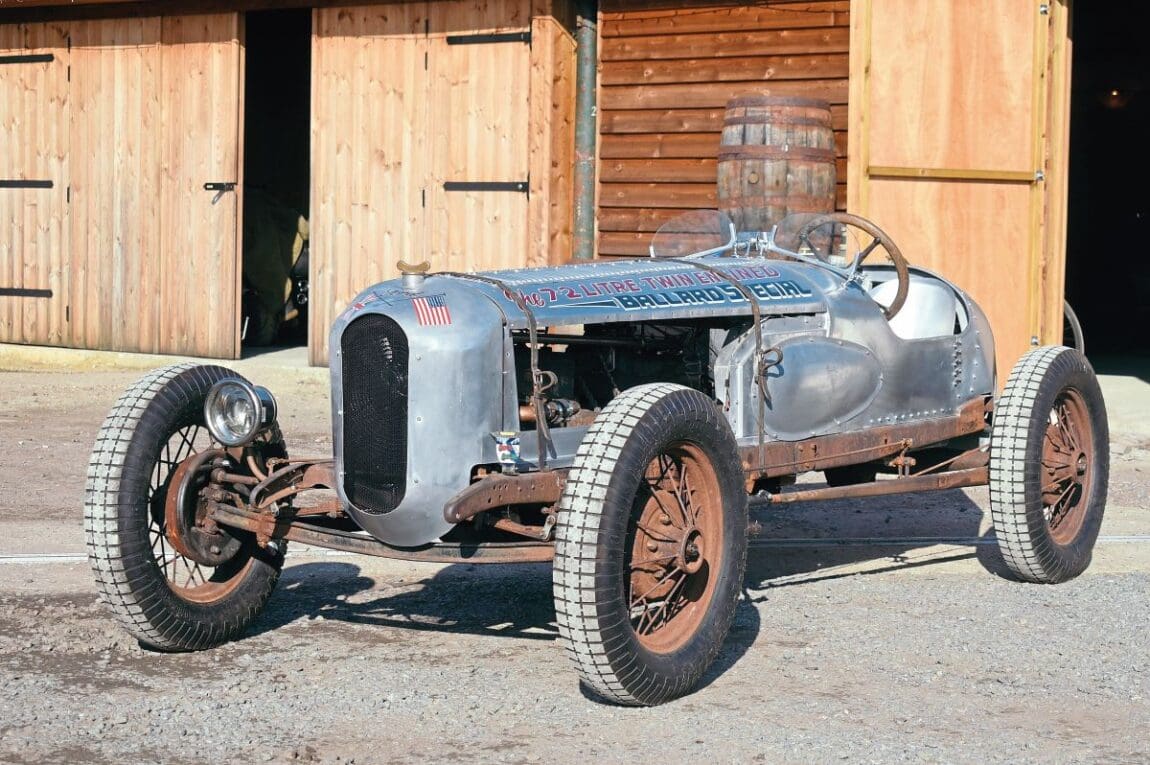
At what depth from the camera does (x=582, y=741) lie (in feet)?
14.6

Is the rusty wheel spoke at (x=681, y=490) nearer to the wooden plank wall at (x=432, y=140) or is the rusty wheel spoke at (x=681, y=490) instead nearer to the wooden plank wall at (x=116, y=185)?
the wooden plank wall at (x=432, y=140)

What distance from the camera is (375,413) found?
514 cm

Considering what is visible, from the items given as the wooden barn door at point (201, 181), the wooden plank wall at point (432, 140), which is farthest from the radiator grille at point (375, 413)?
the wooden barn door at point (201, 181)

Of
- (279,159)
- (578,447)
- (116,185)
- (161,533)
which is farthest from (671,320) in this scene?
→ (279,159)

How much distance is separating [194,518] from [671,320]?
1841 mm

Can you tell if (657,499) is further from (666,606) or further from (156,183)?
(156,183)

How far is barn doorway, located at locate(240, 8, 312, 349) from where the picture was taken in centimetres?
1584

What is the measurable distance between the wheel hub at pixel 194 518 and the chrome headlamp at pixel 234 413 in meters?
0.12

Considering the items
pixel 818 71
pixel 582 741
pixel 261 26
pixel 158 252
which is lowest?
pixel 582 741

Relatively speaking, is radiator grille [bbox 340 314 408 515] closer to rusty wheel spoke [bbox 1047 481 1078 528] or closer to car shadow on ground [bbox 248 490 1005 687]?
car shadow on ground [bbox 248 490 1005 687]

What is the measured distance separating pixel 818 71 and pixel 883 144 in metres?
0.77

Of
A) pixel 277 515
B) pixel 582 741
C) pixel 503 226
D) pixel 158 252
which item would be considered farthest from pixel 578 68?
pixel 582 741

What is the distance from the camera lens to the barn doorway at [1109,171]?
18781mm

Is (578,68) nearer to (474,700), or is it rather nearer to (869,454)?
(869,454)
